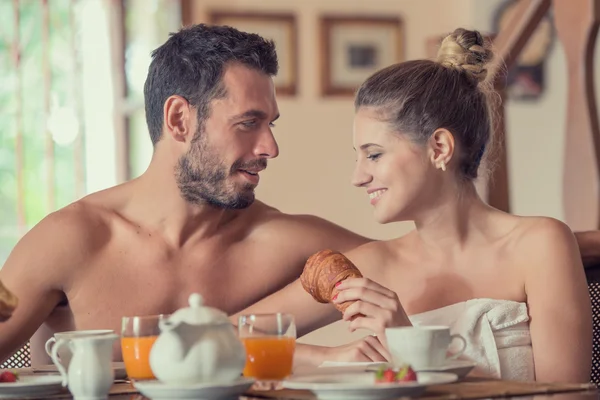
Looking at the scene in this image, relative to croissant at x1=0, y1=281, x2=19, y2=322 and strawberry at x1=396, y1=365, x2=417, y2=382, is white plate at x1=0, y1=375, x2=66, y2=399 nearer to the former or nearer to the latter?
croissant at x1=0, y1=281, x2=19, y2=322

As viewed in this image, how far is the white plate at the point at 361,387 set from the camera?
123 cm

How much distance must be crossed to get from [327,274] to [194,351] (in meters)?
0.46

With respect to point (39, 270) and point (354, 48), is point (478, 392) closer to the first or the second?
point (39, 270)

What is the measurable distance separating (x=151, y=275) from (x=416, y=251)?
563 mm

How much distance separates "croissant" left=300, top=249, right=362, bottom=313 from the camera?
65.3 inches

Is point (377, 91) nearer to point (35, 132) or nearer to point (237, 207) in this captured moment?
point (237, 207)

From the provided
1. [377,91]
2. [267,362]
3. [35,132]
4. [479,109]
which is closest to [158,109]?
[377,91]

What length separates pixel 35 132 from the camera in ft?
16.0

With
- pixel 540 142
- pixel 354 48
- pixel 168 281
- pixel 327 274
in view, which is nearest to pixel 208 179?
pixel 168 281

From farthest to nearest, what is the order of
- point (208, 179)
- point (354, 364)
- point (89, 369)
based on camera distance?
point (208, 179), point (354, 364), point (89, 369)

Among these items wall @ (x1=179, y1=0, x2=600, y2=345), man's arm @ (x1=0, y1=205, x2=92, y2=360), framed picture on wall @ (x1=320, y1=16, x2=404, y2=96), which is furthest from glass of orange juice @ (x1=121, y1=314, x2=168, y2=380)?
framed picture on wall @ (x1=320, y1=16, x2=404, y2=96)

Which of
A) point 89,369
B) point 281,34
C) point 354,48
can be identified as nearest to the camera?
point 89,369

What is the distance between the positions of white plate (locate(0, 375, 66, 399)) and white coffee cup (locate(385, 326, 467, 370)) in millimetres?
491

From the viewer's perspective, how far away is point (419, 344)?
1386 millimetres
